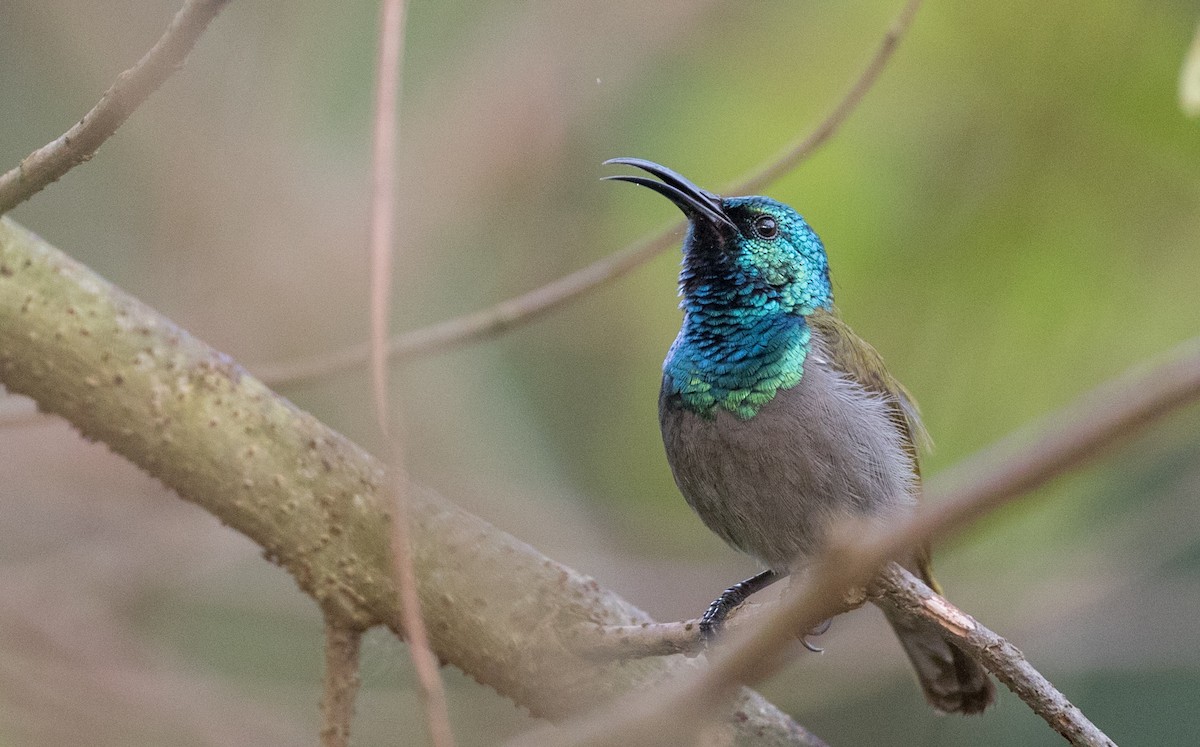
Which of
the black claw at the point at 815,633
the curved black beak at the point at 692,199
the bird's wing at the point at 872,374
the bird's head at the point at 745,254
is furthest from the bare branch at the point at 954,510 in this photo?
the curved black beak at the point at 692,199

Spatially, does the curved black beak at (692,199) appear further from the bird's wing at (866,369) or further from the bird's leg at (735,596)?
the bird's leg at (735,596)

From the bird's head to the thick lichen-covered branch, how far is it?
110 cm

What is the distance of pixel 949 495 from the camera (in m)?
1.03

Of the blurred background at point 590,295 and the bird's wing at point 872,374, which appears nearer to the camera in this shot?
the bird's wing at point 872,374

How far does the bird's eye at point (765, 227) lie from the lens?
3920mm

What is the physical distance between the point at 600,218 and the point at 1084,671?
9.76 feet

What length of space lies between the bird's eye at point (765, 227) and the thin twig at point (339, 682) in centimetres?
176

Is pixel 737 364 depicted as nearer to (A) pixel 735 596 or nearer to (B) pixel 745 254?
(B) pixel 745 254

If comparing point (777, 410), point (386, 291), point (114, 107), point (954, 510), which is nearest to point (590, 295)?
point (777, 410)

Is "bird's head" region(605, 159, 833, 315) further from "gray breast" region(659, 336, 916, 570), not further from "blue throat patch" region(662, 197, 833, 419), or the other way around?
"gray breast" region(659, 336, 916, 570)

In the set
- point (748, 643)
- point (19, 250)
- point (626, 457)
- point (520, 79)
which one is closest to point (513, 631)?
point (19, 250)

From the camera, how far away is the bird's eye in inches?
154

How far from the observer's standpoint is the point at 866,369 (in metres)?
Answer: 3.68

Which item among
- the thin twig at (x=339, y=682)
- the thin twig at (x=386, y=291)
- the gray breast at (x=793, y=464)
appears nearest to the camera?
the thin twig at (x=386, y=291)
